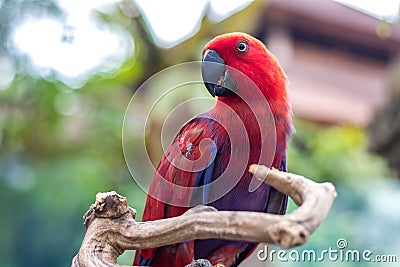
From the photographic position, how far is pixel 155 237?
593mm

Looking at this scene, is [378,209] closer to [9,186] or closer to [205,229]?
[9,186]

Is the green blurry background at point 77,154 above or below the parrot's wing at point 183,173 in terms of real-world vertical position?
below

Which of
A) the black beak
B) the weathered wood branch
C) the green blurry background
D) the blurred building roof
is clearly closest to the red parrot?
the black beak

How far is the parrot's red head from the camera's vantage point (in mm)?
809

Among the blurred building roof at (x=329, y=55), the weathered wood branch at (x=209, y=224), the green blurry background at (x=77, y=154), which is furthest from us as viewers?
the blurred building roof at (x=329, y=55)

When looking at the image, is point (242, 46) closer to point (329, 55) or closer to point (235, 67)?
point (235, 67)

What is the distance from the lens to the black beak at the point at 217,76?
2.65ft

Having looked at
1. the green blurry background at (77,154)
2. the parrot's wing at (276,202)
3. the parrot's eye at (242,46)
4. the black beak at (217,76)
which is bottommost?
the green blurry background at (77,154)

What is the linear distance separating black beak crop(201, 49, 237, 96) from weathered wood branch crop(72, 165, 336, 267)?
0.25 meters

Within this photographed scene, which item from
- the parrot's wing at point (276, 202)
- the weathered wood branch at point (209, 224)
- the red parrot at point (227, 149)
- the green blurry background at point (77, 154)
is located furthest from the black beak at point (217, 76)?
the green blurry background at point (77, 154)

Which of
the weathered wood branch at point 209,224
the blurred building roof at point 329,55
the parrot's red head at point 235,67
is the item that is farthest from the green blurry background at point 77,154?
the weathered wood branch at point 209,224

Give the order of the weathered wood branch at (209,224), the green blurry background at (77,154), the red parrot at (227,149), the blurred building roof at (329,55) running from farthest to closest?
the blurred building roof at (329,55), the green blurry background at (77,154), the red parrot at (227,149), the weathered wood branch at (209,224)

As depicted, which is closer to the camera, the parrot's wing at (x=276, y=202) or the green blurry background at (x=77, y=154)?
the parrot's wing at (x=276, y=202)

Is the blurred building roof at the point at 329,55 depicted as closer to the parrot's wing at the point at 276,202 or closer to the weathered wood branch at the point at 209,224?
the parrot's wing at the point at 276,202
